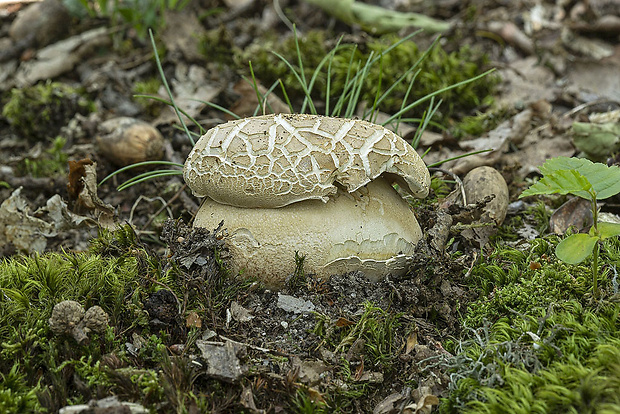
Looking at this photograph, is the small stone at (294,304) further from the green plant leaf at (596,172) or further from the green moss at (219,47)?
the green moss at (219,47)

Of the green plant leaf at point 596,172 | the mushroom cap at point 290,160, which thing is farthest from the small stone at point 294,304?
the green plant leaf at point 596,172

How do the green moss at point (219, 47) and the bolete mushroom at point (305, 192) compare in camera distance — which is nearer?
the bolete mushroom at point (305, 192)

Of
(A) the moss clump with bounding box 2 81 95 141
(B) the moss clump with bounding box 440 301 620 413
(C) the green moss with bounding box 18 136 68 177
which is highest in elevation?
(B) the moss clump with bounding box 440 301 620 413

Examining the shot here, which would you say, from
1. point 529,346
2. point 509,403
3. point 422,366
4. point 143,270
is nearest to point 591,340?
point 529,346

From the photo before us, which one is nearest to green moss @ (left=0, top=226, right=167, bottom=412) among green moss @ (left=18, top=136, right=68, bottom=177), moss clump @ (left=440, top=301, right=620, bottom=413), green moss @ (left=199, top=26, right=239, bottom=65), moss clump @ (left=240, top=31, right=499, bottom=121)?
moss clump @ (left=440, top=301, right=620, bottom=413)

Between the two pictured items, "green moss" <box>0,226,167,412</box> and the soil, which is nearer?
"green moss" <box>0,226,167,412</box>

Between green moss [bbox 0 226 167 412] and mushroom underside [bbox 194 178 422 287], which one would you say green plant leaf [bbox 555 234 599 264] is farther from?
green moss [bbox 0 226 167 412]

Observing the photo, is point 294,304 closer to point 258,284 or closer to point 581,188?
point 258,284

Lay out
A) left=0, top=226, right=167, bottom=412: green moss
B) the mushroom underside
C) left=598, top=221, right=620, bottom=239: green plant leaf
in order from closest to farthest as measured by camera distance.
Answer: left=0, top=226, right=167, bottom=412: green moss → left=598, top=221, right=620, bottom=239: green plant leaf → the mushroom underside
